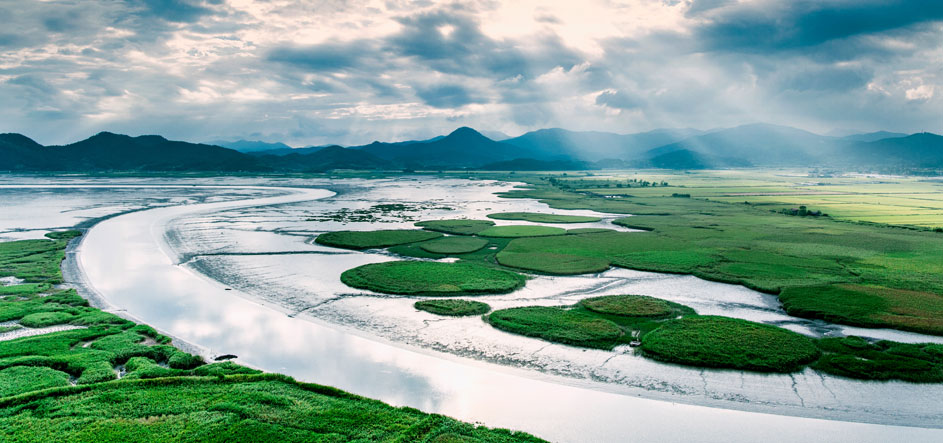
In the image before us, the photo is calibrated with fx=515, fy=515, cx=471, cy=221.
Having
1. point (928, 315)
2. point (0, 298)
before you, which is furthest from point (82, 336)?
point (928, 315)

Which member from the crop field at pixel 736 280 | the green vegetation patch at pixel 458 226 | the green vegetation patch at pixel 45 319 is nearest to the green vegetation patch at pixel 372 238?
the crop field at pixel 736 280

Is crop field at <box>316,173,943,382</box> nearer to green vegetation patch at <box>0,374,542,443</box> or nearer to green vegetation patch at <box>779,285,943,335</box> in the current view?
green vegetation patch at <box>779,285,943,335</box>

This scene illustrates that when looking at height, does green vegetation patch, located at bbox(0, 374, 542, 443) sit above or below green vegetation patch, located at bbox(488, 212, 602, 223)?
below

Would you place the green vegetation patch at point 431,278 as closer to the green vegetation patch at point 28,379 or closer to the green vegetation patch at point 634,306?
the green vegetation patch at point 634,306

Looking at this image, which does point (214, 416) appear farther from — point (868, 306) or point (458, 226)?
point (458, 226)

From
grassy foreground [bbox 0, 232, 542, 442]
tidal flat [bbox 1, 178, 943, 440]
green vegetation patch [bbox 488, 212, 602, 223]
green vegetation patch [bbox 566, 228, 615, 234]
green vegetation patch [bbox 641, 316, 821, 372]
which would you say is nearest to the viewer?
grassy foreground [bbox 0, 232, 542, 442]

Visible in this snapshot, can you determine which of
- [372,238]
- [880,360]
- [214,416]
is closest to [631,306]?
[880,360]

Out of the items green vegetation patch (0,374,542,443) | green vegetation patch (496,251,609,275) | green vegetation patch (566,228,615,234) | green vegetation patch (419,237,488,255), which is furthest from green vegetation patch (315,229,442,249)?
green vegetation patch (0,374,542,443)
